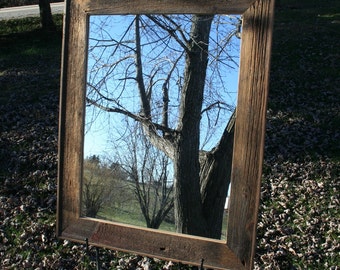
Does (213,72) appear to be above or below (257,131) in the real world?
above

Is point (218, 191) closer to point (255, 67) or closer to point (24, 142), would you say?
point (255, 67)

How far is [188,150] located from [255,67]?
0.74 metres

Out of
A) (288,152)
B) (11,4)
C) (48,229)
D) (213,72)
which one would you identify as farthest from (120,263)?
(11,4)

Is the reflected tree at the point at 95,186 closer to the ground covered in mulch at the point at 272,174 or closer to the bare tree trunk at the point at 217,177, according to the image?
the bare tree trunk at the point at 217,177

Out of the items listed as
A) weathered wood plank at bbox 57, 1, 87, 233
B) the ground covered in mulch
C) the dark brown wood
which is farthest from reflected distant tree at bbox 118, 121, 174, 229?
the ground covered in mulch

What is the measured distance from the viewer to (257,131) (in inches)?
114

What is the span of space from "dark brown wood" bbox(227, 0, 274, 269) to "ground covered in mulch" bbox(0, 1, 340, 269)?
4.45 feet

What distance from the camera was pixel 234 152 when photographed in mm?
2941

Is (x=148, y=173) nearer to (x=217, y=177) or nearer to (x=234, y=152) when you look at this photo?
(x=217, y=177)

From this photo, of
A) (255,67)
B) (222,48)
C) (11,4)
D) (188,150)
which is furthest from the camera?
(11,4)

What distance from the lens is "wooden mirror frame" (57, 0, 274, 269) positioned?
9.51ft

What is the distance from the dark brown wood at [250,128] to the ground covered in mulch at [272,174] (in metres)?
1.36

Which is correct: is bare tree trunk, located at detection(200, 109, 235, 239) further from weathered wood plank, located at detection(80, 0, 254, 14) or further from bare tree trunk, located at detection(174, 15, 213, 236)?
weathered wood plank, located at detection(80, 0, 254, 14)

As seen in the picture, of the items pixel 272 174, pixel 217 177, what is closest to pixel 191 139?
pixel 217 177
